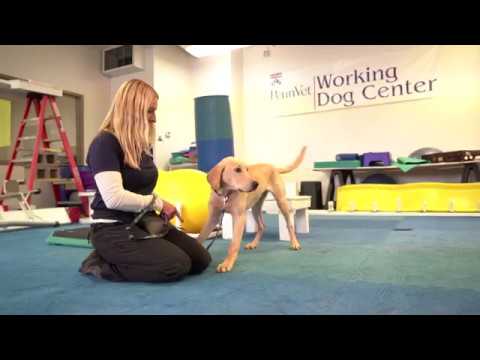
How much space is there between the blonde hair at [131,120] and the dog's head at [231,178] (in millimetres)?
485

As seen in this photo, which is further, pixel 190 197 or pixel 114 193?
pixel 190 197

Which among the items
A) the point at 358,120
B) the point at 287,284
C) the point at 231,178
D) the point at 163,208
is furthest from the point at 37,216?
the point at 358,120

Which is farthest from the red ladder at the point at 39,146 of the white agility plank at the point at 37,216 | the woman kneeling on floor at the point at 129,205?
the woman kneeling on floor at the point at 129,205

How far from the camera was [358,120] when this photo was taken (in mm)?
6039

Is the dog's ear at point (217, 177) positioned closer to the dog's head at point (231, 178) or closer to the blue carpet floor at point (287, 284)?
the dog's head at point (231, 178)

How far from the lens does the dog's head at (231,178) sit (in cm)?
202

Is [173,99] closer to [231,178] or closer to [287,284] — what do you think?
[231,178]

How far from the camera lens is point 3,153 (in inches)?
218

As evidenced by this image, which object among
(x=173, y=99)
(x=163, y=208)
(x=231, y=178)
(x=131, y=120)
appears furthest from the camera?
(x=173, y=99)

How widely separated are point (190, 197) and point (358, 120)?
416 centimetres

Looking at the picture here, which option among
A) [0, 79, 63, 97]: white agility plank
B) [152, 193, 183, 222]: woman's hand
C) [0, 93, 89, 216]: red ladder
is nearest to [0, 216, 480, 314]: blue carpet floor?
[152, 193, 183, 222]: woman's hand

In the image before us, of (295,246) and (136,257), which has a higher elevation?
(136,257)
